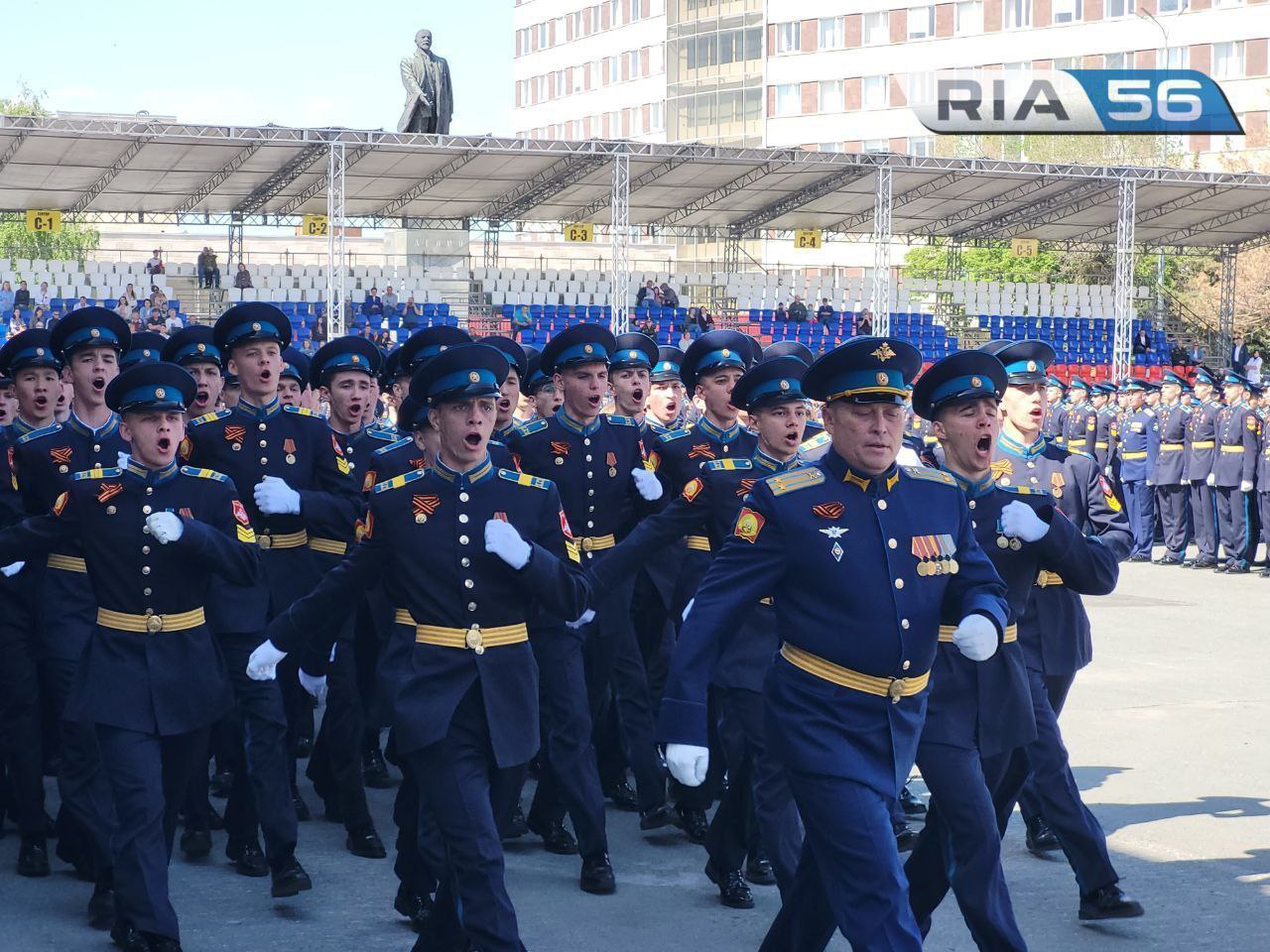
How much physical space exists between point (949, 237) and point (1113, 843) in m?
34.1

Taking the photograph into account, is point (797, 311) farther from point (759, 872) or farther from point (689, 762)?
point (689, 762)

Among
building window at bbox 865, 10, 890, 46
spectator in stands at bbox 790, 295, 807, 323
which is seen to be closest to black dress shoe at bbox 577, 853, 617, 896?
spectator in stands at bbox 790, 295, 807, 323

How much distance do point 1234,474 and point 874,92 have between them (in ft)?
194

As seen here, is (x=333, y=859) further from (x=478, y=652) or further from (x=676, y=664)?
(x=676, y=664)

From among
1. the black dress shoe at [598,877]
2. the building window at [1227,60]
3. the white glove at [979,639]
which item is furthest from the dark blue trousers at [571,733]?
the building window at [1227,60]

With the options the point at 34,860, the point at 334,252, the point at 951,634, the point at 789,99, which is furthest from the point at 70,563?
the point at 789,99

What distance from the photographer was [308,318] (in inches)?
1308

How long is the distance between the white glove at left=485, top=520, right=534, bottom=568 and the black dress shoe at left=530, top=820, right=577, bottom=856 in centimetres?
255

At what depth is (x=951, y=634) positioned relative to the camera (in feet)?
17.6

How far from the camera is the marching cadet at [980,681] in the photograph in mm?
5004

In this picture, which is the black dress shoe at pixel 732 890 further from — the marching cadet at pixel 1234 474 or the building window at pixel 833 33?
the building window at pixel 833 33

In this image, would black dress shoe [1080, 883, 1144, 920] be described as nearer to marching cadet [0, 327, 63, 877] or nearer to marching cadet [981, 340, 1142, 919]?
marching cadet [981, 340, 1142, 919]

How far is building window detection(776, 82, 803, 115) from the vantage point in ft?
252

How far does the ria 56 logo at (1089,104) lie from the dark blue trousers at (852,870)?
46563 millimetres
